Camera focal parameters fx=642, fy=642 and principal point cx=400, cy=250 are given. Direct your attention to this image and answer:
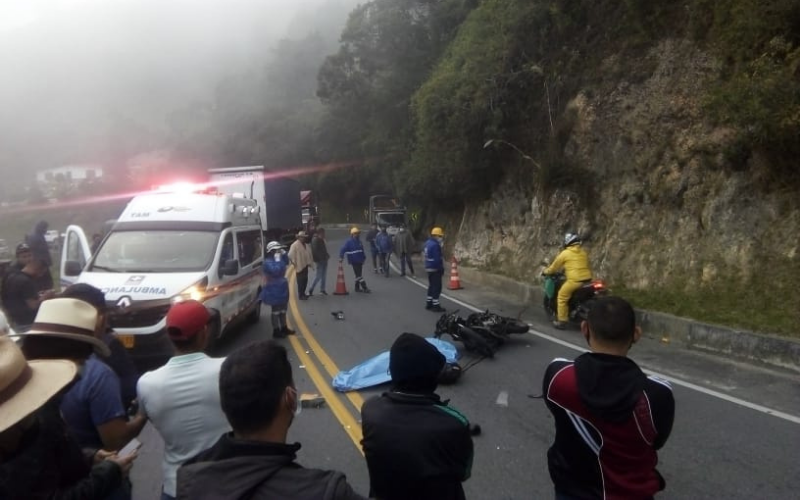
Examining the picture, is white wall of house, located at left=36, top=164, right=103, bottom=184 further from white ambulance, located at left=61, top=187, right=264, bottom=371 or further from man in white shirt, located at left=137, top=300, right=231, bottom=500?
man in white shirt, located at left=137, top=300, right=231, bottom=500

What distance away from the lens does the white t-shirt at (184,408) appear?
3.24m

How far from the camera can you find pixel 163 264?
9.71m

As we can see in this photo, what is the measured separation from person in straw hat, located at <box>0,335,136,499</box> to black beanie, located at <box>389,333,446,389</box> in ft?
4.05

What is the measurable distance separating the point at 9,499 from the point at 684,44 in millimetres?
16115

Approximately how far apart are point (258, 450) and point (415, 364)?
922mm

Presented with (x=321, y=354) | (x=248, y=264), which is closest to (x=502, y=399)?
(x=321, y=354)

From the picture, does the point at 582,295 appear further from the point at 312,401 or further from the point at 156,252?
the point at 156,252

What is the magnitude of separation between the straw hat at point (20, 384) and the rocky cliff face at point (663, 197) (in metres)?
10.7

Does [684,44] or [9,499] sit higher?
[684,44]

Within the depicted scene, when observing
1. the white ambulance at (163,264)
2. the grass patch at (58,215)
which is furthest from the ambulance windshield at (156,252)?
the grass patch at (58,215)

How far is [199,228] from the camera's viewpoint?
34.2ft

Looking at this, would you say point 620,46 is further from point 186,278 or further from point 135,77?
point 135,77

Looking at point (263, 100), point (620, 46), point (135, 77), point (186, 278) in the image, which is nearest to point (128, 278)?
point (186, 278)

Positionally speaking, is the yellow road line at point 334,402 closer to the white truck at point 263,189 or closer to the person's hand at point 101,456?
the person's hand at point 101,456
